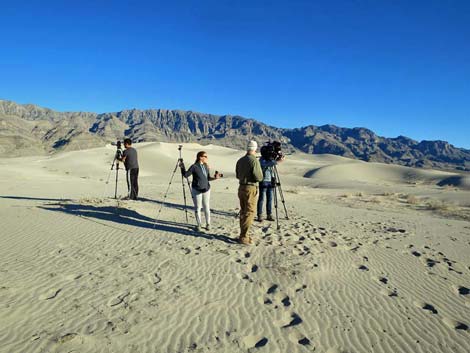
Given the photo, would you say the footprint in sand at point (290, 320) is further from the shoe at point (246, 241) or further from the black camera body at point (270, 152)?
the black camera body at point (270, 152)

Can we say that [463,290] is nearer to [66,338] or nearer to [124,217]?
[66,338]

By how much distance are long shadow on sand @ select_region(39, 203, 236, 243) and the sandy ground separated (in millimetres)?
83

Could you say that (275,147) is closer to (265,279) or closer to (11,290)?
(265,279)

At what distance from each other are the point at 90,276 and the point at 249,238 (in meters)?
3.68

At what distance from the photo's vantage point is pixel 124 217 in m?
11.1

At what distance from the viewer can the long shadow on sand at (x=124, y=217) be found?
9453 mm

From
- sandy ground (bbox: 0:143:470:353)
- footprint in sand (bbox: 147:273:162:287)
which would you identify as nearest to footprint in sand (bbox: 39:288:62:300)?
sandy ground (bbox: 0:143:470:353)

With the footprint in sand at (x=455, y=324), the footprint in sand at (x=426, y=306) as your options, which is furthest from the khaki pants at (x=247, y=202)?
the footprint in sand at (x=455, y=324)

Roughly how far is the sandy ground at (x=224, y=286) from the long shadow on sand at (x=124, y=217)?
0.27ft

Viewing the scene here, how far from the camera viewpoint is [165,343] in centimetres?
429

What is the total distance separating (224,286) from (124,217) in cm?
606

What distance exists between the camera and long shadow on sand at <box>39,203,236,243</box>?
31.0ft

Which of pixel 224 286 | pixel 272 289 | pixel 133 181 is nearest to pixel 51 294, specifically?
pixel 224 286

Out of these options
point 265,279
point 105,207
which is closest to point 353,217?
point 265,279
